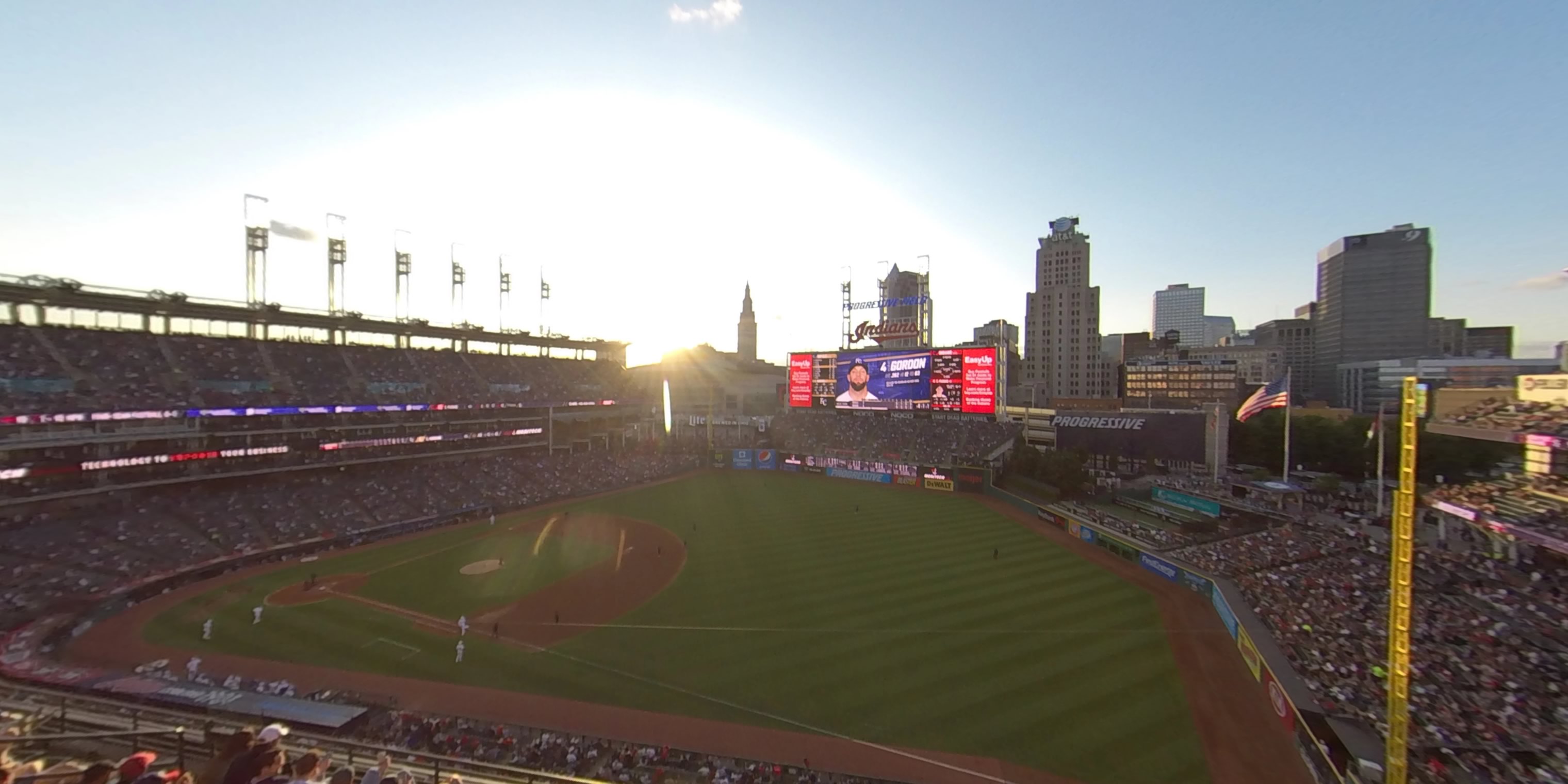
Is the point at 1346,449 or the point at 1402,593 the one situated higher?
the point at 1402,593

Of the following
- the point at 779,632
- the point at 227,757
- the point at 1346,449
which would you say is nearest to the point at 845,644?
the point at 779,632

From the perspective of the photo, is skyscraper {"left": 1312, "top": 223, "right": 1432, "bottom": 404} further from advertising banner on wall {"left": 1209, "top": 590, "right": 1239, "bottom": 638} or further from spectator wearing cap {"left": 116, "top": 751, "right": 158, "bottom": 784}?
spectator wearing cap {"left": 116, "top": 751, "right": 158, "bottom": 784}

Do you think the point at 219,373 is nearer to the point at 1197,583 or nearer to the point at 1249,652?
the point at 1249,652

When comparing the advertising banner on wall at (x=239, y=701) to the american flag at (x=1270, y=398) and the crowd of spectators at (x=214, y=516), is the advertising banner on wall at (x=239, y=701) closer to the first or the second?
the crowd of spectators at (x=214, y=516)

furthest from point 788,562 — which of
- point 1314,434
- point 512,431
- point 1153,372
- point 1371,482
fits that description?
point 1153,372

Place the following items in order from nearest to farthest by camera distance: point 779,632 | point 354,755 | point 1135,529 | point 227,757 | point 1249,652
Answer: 1. point 227,757
2. point 354,755
3. point 1249,652
4. point 779,632
5. point 1135,529

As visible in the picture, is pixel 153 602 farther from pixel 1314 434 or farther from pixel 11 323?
pixel 1314 434
